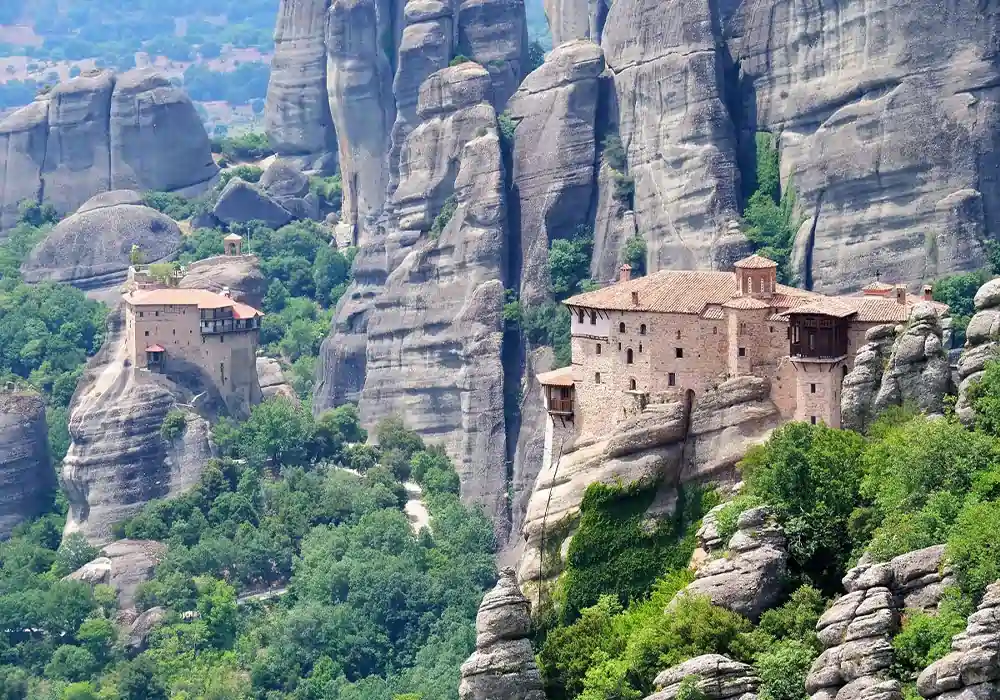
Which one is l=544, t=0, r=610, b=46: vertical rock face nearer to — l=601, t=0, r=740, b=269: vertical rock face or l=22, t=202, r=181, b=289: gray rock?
l=601, t=0, r=740, b=269: vertical rock face

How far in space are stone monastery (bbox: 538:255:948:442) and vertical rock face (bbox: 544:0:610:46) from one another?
36365 millimetres

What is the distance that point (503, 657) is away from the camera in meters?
69.2

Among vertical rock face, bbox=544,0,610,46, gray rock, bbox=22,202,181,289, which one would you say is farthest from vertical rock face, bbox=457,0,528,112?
gray rock, bbox=22,202,181,289

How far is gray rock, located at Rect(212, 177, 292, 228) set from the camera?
13062 cm

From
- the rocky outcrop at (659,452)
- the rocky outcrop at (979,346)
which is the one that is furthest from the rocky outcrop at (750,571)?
the rocky outcrop at (979,346)

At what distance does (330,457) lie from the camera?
111 metres

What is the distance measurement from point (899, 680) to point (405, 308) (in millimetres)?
52679

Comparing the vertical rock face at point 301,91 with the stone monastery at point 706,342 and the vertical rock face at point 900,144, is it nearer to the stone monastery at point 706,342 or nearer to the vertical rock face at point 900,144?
the vertical rock face at point 900,144

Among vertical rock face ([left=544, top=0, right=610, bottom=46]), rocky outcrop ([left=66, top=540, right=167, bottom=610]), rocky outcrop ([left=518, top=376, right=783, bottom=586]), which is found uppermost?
vertical rock face ([left=544, top=0, right=610, bottom=46])

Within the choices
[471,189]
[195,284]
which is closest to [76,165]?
[195,284]

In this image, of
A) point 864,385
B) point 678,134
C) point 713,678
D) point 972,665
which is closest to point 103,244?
point 678,134

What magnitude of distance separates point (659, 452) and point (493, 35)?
156 ft

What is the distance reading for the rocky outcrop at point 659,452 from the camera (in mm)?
72312

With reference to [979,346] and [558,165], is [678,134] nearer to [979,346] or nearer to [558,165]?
[558,165]
